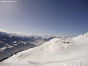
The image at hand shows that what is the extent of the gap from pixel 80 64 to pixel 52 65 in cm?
518

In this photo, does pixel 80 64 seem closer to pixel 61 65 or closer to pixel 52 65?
pixel 61 65

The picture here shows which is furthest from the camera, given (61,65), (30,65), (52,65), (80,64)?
(30,65)

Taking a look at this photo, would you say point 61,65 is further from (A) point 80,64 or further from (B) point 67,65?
(A) point 80,64

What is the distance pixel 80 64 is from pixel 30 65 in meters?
11.1

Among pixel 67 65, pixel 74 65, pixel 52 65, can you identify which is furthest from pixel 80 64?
pixel 52 65

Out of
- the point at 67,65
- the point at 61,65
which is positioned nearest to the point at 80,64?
the point at 67,65

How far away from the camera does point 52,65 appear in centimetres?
1547

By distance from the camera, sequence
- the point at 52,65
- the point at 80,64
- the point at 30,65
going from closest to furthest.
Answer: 1. the point at 80,64
2. the point at 52,65
3. the point at 30,65

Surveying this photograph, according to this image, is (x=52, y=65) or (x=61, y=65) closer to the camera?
(x=61, y=65)

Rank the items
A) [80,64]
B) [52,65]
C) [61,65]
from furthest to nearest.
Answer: [52,65] → [61,65] → [80,64]

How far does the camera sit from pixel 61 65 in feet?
47.1

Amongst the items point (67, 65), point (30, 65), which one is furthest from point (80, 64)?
point (30, 65)

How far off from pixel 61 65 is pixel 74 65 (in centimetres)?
230

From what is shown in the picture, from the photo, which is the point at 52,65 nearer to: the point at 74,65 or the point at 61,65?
the point at 61,65
